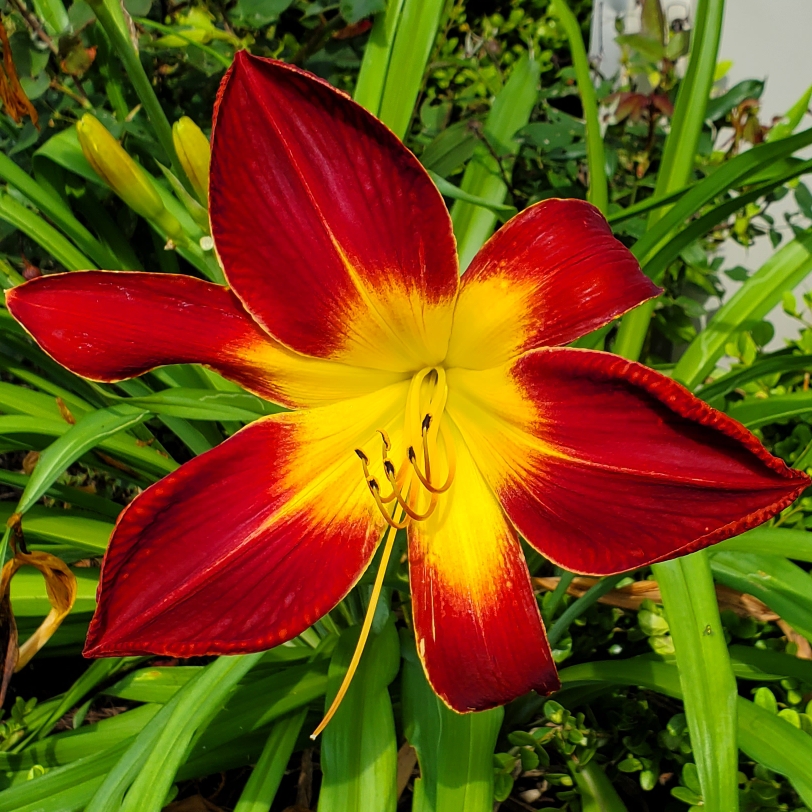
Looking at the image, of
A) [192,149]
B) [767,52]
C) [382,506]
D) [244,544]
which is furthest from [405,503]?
[767,52]

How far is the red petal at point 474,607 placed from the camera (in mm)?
636

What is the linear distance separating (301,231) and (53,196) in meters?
A: 0.70

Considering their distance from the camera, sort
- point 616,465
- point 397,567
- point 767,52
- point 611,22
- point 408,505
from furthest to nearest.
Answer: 1. point 611,22
2. point 767,52
3. point 397,567
4. point 408,505
5. point 616,465

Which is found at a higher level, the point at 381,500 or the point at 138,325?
the point at 138,325

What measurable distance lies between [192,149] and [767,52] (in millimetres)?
1378

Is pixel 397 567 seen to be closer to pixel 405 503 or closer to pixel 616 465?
pixel 405 503

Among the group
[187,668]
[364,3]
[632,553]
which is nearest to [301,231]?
[632,553]

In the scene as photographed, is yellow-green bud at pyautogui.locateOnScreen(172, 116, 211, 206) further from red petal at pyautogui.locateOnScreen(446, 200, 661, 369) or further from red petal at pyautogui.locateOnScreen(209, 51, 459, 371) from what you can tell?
red petal at pyautogui.locateOnScreen(446, 200, 661, 369)

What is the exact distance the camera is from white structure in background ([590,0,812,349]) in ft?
4.81

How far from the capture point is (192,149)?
0.73 metres

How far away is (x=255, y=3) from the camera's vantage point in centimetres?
104

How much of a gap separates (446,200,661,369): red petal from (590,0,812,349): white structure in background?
1.14 m

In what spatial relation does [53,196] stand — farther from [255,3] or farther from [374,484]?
[374,484]

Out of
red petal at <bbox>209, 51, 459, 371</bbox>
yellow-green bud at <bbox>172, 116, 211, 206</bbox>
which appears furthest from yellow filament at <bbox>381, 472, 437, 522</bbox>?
yellow-green bud at <bbox>172, 116, 211, 206</bbox>
